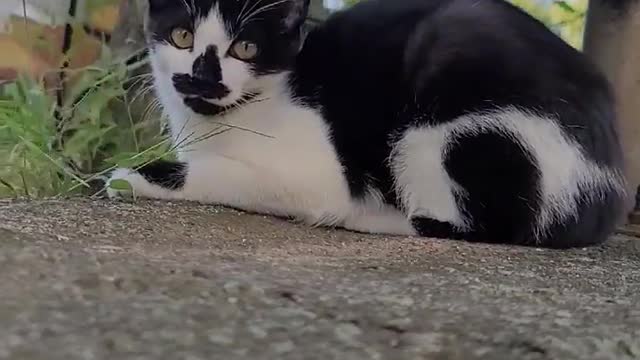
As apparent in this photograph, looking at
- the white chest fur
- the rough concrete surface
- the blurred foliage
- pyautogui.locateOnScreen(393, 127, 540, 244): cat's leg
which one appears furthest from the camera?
the blurred foliage

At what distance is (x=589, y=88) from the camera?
1314 millimetres

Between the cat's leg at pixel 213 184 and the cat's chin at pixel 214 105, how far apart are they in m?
0.08

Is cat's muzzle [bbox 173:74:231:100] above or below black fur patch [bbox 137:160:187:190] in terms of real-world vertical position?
above

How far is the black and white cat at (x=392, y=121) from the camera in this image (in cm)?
126

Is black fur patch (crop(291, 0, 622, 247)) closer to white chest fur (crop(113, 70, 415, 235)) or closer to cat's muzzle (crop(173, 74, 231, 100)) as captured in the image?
white chest fur (crop(113, 70, 415, 235))

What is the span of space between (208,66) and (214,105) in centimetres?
8

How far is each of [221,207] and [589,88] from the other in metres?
0.59

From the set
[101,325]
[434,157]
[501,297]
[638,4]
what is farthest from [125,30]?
[101,325]

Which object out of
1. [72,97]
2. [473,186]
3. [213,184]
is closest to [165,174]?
[213,184]

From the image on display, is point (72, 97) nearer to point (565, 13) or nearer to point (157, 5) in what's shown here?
point (157, 5)

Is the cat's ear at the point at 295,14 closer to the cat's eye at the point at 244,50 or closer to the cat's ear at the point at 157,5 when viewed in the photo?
the cat's eye at the point at 244,50

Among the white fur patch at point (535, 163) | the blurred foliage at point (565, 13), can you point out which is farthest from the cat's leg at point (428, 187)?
the blurred foliage at point (565, 13)

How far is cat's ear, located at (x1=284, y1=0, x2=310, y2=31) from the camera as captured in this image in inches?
53.6

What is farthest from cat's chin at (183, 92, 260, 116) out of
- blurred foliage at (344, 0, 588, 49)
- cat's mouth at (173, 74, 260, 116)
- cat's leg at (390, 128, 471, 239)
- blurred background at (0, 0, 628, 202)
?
blurred foliage at (344, 0, 588, 49)
